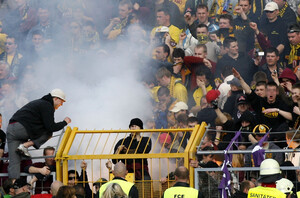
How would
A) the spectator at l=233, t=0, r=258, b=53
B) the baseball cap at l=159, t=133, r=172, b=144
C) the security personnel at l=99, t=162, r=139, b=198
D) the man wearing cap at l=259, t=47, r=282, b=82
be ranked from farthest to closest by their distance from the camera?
the spectator at l=233, t=0, r=258, b=53 < the man wearing cap at l=259, t=47, r=282, b=82 < the baseball cap at l=159, t=133, r=172, b=144 < the security personnel at l=99, t=162, r=139, b=198

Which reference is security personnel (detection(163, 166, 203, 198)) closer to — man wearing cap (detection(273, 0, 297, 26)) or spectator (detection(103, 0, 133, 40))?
man wearing cap (detection(273, 0, 297, 26))

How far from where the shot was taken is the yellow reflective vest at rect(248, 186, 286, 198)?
759 cm

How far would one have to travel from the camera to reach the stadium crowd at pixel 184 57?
10.9m

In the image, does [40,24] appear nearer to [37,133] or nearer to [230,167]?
[37,133]

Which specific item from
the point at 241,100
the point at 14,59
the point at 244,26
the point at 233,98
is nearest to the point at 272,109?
the point at 241,100

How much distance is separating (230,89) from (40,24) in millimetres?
4591

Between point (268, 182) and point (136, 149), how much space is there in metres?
2.66

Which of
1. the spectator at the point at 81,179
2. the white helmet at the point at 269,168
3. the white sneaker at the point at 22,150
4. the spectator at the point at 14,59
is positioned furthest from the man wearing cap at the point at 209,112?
the white helmet at the point at 269,168

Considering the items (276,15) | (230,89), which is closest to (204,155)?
(230,89)

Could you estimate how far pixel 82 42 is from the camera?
1546 centimetres

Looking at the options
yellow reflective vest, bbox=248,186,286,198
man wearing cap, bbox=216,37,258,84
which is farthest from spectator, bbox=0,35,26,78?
yellow reflective vest, bbox=248,186,286,198

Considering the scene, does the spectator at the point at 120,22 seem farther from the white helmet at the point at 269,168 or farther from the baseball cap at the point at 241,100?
the white helmet at the point at 269,168

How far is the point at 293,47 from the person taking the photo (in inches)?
499

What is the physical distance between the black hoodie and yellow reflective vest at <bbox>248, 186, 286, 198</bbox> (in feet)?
10.8
